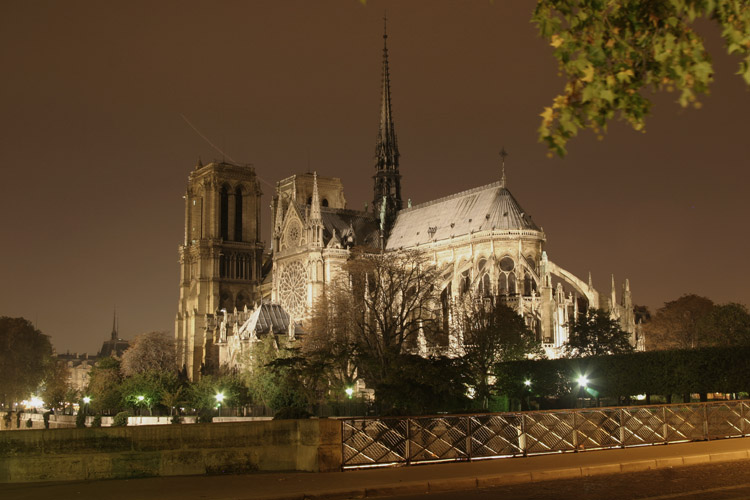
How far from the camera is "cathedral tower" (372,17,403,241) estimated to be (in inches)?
3728

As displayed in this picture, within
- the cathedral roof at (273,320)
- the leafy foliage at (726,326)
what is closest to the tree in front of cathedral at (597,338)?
the leafy foliage at (726,326)

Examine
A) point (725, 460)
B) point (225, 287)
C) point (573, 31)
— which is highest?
point (225, 287)

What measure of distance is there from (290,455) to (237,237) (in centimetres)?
10056

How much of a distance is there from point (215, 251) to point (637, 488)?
330 ft

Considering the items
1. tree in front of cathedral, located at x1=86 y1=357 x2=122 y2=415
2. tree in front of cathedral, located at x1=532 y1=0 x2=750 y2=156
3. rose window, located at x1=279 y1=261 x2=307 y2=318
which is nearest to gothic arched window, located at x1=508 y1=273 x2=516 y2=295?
rose window, located at x1=279 y1=261 x2=307 y2=318

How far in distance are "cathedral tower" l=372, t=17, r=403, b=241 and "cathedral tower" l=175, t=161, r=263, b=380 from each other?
23.2 metres

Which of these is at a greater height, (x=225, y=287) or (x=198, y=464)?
(x=225, y=287)

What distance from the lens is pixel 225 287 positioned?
369 feet

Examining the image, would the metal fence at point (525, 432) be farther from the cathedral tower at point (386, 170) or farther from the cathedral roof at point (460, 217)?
the cathedral tower at point (386, 170)

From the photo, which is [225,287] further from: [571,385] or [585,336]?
[571,385]

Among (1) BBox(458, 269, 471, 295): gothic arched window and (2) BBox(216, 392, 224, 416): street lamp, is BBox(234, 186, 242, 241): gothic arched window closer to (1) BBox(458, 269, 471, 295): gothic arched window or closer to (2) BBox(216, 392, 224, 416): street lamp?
(1) BBox(458, 269, 471, 295): gothic arched window

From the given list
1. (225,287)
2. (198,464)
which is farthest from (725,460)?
(225,287)

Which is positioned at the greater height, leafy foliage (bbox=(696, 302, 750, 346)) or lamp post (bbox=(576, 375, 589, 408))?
leafy foliage (bbox=(696, 302, 750, 346))

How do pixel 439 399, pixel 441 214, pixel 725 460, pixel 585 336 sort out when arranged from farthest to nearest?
pixel 441 214 → pixel 585 336 → pixel 439 399 → pixel 725 460
